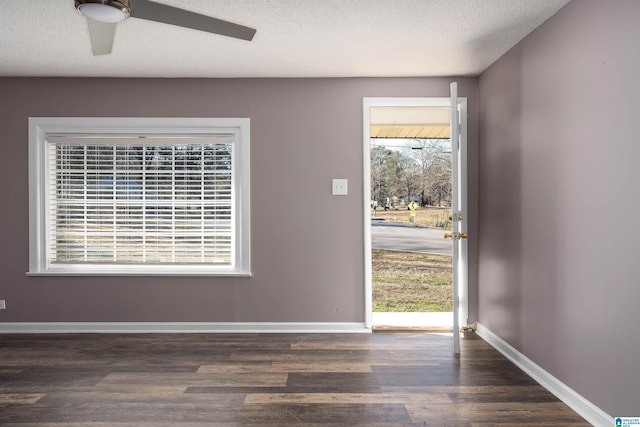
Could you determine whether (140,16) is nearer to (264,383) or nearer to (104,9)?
(104,9)

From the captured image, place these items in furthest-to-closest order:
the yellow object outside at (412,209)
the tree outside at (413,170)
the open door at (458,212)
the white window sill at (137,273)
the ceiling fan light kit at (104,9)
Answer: the yellow object outside at (412,209), the tree outside at (413,170), the white window sill at (137,273), the open door at (458,212), the ceiling fan light kit at (104,9)

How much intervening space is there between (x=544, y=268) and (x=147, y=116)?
3320 mm

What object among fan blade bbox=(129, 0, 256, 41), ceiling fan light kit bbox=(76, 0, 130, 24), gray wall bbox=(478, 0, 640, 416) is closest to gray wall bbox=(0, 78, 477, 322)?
gray wall bbox=(478, 0, 640, 416)

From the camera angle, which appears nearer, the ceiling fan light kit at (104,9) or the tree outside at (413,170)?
the ceiling fan light kit at (104,9)

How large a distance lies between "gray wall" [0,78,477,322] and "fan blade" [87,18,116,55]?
4.61 feet

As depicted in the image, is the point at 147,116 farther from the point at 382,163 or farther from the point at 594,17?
the point at 594,17

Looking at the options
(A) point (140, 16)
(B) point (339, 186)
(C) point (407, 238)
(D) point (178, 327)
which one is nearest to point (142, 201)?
(D) point (178, 327)

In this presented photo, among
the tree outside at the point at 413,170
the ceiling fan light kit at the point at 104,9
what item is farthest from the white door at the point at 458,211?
the ceiling fan light kit at the point at 104,9

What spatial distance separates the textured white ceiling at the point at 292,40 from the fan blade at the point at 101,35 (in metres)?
0.36

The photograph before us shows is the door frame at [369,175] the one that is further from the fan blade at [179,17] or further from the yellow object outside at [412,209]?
the fan blade at [179,17]

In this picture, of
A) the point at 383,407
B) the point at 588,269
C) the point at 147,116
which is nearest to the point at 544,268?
the point at 588,269

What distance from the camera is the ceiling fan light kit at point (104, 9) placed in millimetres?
1690

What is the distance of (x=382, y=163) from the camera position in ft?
16.8

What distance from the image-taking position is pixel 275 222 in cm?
366
